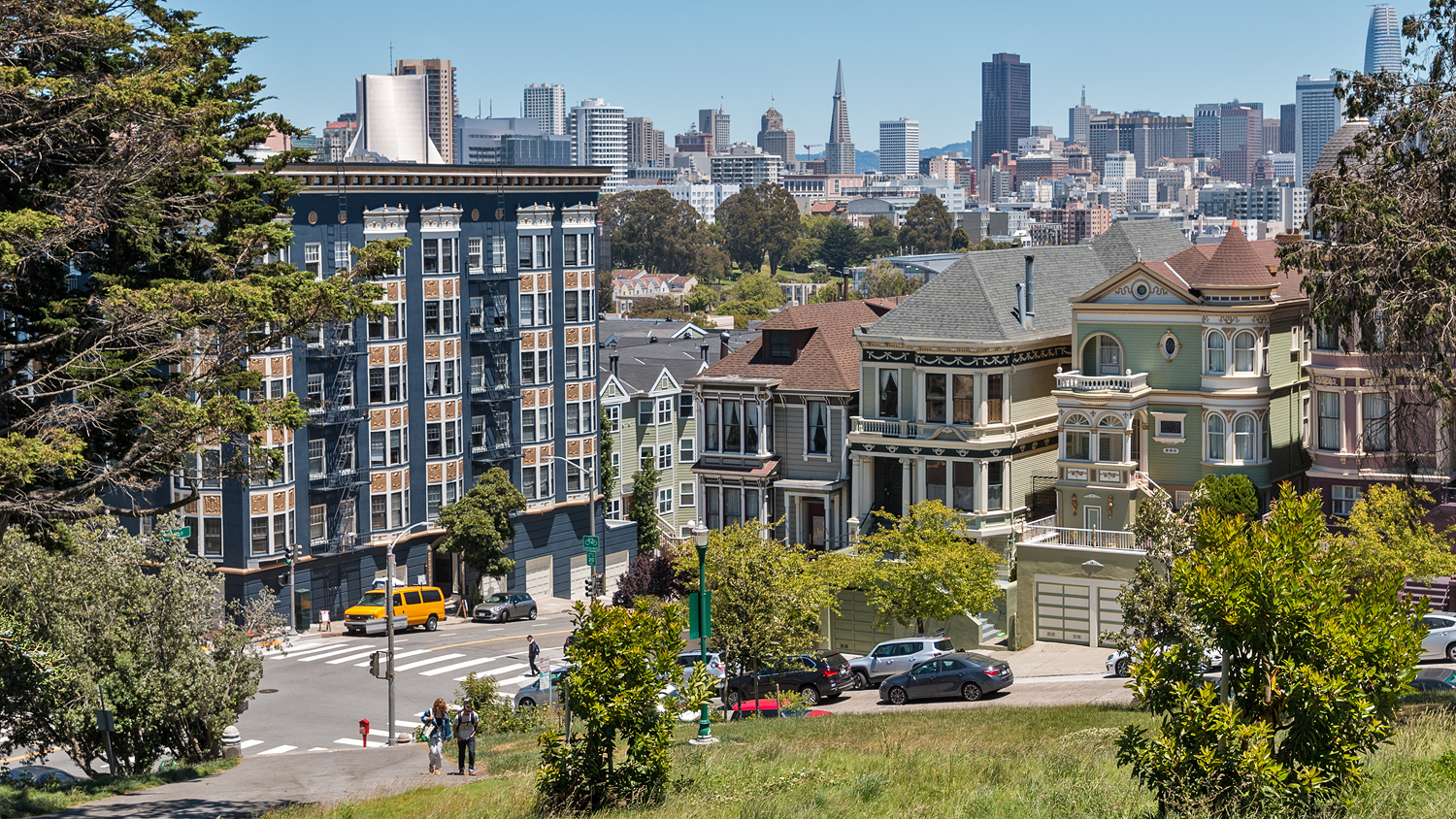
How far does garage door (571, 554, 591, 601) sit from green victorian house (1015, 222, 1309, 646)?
35023 mm

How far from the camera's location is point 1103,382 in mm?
52375

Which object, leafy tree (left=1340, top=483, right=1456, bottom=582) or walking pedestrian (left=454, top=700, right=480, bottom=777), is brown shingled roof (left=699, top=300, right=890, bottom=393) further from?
walking pedestrian (left=454, top=700, right=480, bottom=777)

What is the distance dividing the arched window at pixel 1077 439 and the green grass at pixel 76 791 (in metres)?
30.5

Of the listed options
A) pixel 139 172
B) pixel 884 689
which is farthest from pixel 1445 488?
pixel 139 172

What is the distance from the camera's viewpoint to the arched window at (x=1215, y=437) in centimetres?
5234

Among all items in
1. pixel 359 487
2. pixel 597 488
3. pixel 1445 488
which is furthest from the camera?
pixel 597 488

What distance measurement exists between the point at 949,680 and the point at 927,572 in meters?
6.41

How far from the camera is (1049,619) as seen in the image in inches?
2036

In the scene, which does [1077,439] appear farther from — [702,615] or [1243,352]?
Answer: [702,615]

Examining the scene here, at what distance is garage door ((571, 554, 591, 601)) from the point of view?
82.9m

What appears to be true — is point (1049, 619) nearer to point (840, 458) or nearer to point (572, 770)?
point (840, 458)

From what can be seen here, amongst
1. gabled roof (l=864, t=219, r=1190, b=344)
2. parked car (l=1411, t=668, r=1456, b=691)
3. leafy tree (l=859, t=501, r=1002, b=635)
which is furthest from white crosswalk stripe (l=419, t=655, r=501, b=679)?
parked car (l=1411, t=668, r=1456, b=691)

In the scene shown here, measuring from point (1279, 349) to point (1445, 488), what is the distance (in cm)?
709

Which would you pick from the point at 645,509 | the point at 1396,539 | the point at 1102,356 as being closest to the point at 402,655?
the point at 645,509
